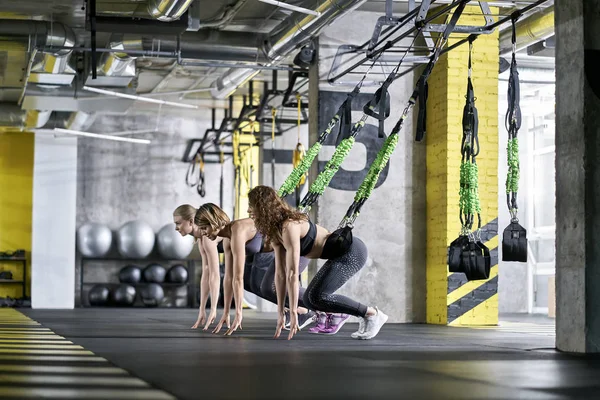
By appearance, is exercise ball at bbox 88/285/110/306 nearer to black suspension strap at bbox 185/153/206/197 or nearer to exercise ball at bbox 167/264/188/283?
exercise ball at bbox 167/264/188/283

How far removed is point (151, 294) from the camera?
19.0 metres

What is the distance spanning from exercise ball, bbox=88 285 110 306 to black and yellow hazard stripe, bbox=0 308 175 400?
1219 cm

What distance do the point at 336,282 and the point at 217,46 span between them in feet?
18.7

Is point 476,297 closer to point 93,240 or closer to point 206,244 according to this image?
point 206,244

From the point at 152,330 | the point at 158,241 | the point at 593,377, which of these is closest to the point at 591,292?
the point at 593,377

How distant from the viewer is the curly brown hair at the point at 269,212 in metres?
6.89

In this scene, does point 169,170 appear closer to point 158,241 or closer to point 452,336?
point 158,241

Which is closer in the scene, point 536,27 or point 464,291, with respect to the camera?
point 536,27

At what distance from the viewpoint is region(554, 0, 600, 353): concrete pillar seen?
6016 millimetres

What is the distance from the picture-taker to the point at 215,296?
8727 mm

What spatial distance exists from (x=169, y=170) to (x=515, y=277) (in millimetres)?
7406

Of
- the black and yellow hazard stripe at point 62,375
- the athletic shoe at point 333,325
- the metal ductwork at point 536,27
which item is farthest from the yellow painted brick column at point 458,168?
the black and yellow hazard stripe at point 62,375

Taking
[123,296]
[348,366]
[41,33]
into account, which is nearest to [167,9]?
[41,33]

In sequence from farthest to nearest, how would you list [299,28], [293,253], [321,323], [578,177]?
[299,28] → [321,323] → [293,253] → [578,177]
